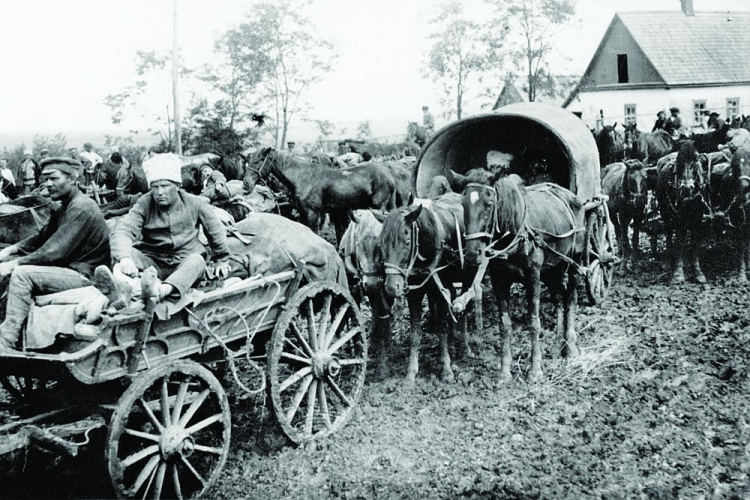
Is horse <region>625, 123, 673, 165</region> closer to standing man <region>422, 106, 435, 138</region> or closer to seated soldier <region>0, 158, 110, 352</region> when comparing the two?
standing man <region>422, 106, 435, 138</region>

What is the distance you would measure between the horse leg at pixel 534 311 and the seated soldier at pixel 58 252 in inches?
161

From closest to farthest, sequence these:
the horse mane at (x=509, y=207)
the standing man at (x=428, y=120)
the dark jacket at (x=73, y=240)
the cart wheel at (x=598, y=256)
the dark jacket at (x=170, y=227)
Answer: the dark jacket at (x=73, y=240)
the dark jacket at (x=170, y=227)
the horse mane at (x=509, y=207)
the cart wheel at (x=598, y=256)
the standing man at (x=428, y=120)

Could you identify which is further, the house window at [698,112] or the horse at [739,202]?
the house window at [698,112]

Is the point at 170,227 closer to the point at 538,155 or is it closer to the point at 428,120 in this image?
the point at 538,155

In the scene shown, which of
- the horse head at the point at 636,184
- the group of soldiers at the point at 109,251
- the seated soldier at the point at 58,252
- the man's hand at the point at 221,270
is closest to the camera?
the group of soldiers at the point at 109,251

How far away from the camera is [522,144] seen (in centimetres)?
1002

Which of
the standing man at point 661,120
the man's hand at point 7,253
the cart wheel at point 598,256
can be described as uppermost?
the standing man at point 661,120

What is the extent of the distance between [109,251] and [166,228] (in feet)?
1.41

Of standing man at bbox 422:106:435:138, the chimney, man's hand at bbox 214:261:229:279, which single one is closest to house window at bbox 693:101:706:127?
the chimney

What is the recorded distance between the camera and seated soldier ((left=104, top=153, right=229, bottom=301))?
15.6 feet

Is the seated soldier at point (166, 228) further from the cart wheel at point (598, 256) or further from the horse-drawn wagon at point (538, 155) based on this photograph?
the cart wheel at point (598, 256)

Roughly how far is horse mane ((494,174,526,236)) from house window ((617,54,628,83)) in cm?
414

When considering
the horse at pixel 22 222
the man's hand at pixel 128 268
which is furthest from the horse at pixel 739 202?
the horse at pixel 22 222

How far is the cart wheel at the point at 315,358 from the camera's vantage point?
501 centimetres
